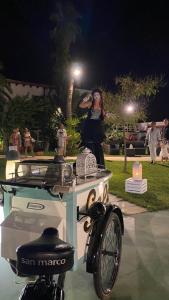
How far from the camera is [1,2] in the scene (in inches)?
1009

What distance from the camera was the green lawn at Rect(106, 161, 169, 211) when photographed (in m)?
7.14

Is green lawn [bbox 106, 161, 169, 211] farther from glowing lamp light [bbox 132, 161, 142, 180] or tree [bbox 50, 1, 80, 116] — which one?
tree [bbox 50, 1, 80, 116]

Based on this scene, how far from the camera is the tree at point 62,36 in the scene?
22.0m

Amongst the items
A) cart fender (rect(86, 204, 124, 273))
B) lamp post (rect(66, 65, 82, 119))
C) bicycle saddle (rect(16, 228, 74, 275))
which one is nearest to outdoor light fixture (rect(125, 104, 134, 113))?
lamp post (rect(66, 65, 82, 119))

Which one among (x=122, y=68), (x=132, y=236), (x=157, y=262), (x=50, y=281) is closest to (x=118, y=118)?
(x=132, y=236)

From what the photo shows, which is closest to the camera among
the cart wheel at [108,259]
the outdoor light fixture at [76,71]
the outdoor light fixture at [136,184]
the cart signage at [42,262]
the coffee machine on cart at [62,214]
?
the cart signage at [42,262]

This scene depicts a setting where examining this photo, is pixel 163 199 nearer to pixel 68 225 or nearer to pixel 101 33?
pixel 68 225

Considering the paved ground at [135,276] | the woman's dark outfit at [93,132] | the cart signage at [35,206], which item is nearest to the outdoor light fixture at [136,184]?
the woman's dark outfit at [93,132]

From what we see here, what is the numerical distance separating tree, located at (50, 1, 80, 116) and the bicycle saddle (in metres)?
20.1

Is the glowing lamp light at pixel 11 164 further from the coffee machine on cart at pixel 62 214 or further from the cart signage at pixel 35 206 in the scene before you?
the cart signage at pixel 35 206

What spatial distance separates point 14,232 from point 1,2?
2620 cm

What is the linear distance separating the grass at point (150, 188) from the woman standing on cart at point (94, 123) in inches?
69.8

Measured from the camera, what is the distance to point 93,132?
5871 mm

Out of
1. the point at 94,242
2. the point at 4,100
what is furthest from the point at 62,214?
the point at 4,100
